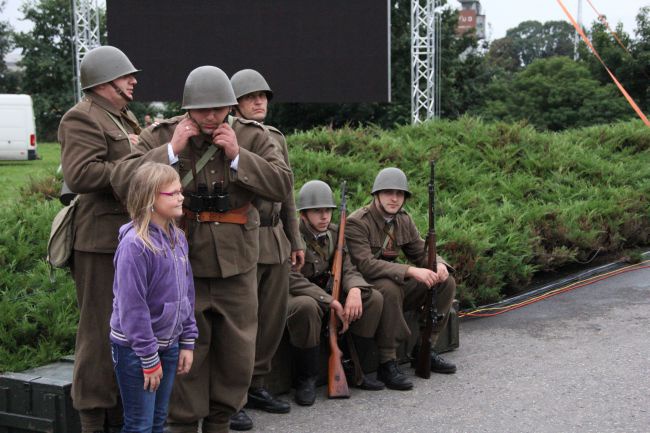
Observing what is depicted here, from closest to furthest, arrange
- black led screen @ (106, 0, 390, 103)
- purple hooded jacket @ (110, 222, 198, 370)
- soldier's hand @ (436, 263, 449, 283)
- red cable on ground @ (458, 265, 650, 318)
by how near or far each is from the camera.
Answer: purple hooded jacket @ (110, 222, 198, 370)
soldier's hand @ (436, 263, 449, 283)
red cable on ground @ (458, 265, 650, 318)
black led screen @ (106, 0, 390, 103)

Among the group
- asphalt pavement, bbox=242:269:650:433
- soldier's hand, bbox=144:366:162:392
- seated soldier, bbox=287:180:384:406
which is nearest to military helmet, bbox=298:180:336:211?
seated soldier, bbox=287:180:384:406

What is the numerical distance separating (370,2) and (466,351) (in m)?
10.8

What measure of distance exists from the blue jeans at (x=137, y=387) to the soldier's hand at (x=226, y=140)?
3.17 feet

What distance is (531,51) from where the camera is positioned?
87.5m

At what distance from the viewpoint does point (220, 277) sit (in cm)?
433

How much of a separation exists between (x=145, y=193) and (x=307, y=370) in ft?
7.78

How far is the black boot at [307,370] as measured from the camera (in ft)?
18.8

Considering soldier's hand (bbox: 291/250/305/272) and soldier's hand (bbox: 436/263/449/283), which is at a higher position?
soldier's hand (bbox: 291/250/305/272)

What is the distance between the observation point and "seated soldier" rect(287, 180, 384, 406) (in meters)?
5.75

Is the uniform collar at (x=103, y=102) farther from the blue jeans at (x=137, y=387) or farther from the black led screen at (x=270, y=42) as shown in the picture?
the black led screen at (x=270, y=42)

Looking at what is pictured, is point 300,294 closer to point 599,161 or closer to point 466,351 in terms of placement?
point 466,351

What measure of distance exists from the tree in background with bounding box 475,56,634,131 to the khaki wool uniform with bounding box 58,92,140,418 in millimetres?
26454

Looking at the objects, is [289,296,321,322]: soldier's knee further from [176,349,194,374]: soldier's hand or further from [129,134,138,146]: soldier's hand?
[176,349,194,374]: soldier's hand

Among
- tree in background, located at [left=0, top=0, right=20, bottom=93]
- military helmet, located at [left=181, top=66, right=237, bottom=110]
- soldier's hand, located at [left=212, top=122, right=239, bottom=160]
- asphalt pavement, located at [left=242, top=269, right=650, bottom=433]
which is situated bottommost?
asphalt pavement, located at [left=242, top=269, right=650, bottom=433]
